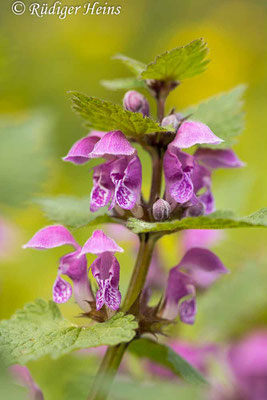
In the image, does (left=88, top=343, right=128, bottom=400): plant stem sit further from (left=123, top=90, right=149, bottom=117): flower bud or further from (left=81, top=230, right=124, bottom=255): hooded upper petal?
(left=123, top=90, right=149, bottom=117): flower bud

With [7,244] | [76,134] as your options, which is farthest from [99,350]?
[76,134]

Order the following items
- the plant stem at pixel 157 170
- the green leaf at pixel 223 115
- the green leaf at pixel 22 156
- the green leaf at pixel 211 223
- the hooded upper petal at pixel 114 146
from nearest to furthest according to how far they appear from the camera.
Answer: the green leaf at pixel 211 223 < the hooded upper petal at pixel 114 146 < the plant stem at pixel 157 170 < the green leaf at pixel 223 115 < the green leaf at pixel 22 156

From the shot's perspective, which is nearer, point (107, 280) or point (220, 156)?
point (107, 280)

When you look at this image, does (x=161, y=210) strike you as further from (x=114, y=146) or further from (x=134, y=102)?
(x=134, y=102)

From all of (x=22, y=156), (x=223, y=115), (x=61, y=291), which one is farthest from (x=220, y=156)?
(x=22, y=156)

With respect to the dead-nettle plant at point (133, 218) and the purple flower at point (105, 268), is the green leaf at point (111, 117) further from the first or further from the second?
the purple flower at point (105, 268)

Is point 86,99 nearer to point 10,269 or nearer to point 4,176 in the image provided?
point 4,176

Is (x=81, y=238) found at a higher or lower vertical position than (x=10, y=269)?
higher

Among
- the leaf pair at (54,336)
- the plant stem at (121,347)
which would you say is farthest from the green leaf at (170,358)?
the plant stem at (121,347)
